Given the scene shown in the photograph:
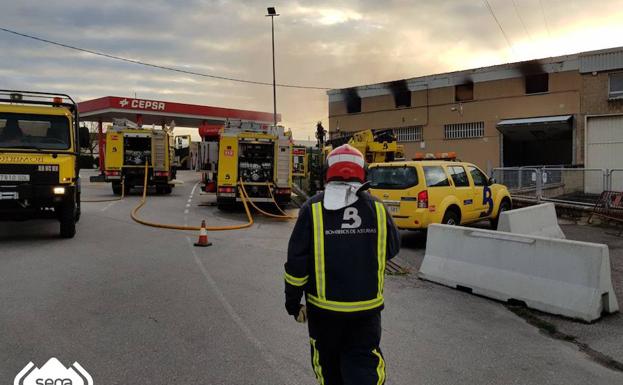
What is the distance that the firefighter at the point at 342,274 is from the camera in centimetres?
280

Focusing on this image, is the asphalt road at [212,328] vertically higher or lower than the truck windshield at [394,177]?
lower

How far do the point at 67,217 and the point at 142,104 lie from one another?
112 feet

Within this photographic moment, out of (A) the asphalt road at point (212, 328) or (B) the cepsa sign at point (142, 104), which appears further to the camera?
(B) the cepsa sign at point (142, 104)

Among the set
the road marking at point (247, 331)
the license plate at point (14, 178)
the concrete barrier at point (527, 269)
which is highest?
the license plate at point (14, 178)

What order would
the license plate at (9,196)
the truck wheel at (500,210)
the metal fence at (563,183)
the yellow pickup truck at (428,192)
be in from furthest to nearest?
the metal fence at (563,183) < the truck wheel at (500,210) < the yellow pickup truck at (428,192) < the license plate at (9,196)

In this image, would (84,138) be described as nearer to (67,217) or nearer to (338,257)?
(67,217)

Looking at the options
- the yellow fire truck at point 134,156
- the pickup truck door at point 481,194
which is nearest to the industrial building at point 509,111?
the pickup truck door at point 481,194

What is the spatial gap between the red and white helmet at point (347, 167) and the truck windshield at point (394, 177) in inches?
286

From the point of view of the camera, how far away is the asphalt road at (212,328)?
4.04 metres

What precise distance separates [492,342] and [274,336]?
2151mm

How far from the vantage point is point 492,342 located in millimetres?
4836

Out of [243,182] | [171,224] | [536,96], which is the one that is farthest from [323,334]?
[536,96]

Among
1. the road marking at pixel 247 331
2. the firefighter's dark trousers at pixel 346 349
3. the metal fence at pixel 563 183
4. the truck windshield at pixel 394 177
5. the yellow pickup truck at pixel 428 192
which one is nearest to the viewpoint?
the firefighter's dark trousers at pixel 346 349

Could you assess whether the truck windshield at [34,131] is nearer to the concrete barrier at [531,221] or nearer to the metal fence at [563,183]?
the concrete barrier at [531,221]
